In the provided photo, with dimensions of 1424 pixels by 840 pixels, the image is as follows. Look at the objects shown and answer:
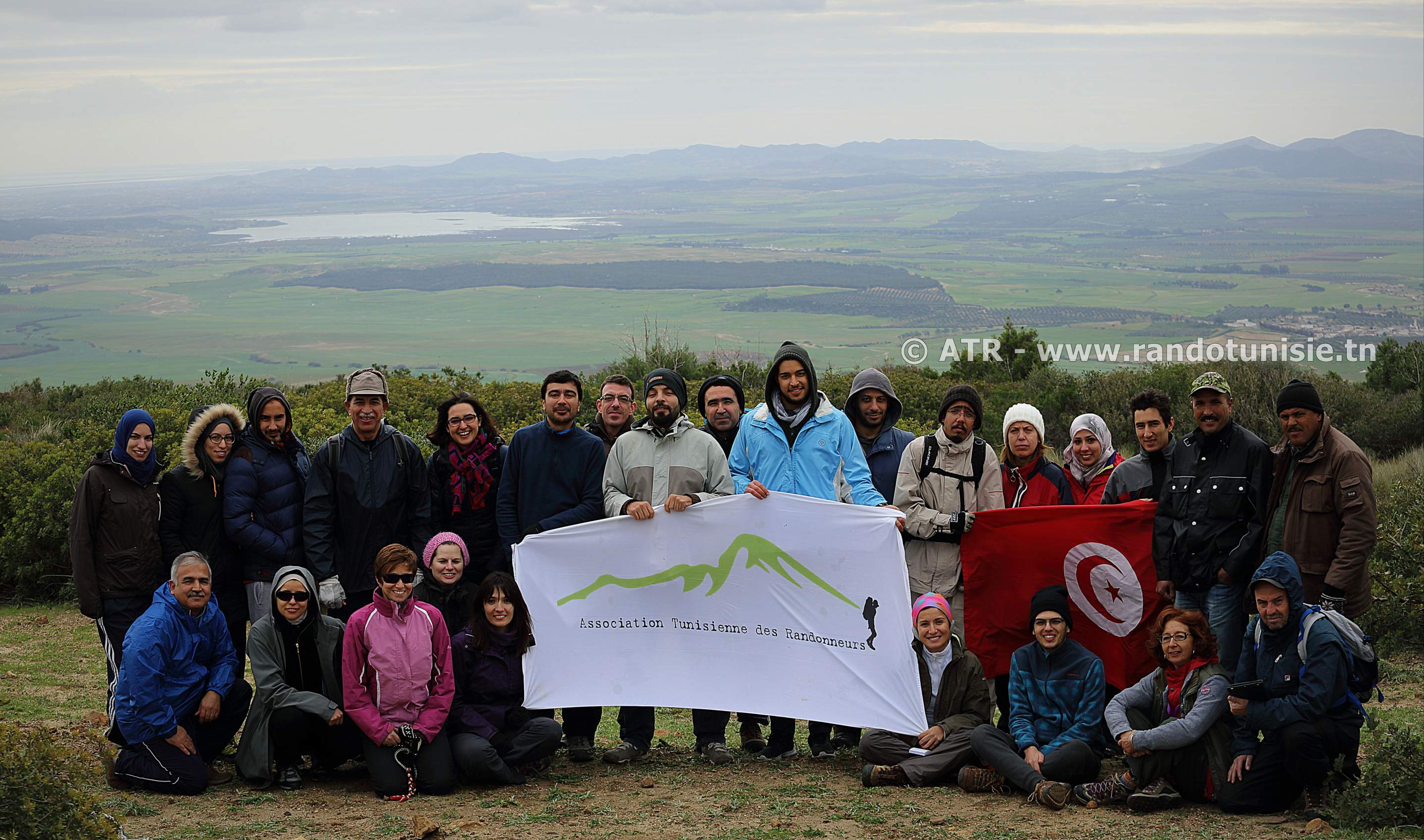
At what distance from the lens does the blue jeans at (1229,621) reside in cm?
711

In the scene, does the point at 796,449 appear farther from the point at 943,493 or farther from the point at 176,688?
the point at 176,688

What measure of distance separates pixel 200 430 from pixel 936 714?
5178 mm

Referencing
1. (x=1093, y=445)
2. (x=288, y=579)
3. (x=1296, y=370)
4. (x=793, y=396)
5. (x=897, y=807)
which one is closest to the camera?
(x=897, y=807)

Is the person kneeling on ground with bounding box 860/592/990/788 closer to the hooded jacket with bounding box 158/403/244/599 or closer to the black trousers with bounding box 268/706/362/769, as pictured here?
the black trousers with bounding box 268/706/362/769

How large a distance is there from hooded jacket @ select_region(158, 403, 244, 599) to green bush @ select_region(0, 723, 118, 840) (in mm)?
2034

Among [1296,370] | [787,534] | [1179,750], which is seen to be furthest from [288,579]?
[1296,370]

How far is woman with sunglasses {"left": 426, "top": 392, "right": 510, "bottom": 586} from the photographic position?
7.93m

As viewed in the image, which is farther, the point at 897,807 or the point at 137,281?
the point at 137,281

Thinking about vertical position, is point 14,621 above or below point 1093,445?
below

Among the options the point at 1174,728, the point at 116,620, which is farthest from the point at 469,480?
the point at 1174,728

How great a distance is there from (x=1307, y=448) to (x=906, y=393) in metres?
19.2

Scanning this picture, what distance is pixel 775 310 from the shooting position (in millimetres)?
160125

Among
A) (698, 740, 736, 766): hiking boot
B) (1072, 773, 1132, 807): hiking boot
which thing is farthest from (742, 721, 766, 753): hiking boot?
(1072, 773, 1132, 807): hiking boot

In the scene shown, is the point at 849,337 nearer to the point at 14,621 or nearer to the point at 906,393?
the point at 906,393
